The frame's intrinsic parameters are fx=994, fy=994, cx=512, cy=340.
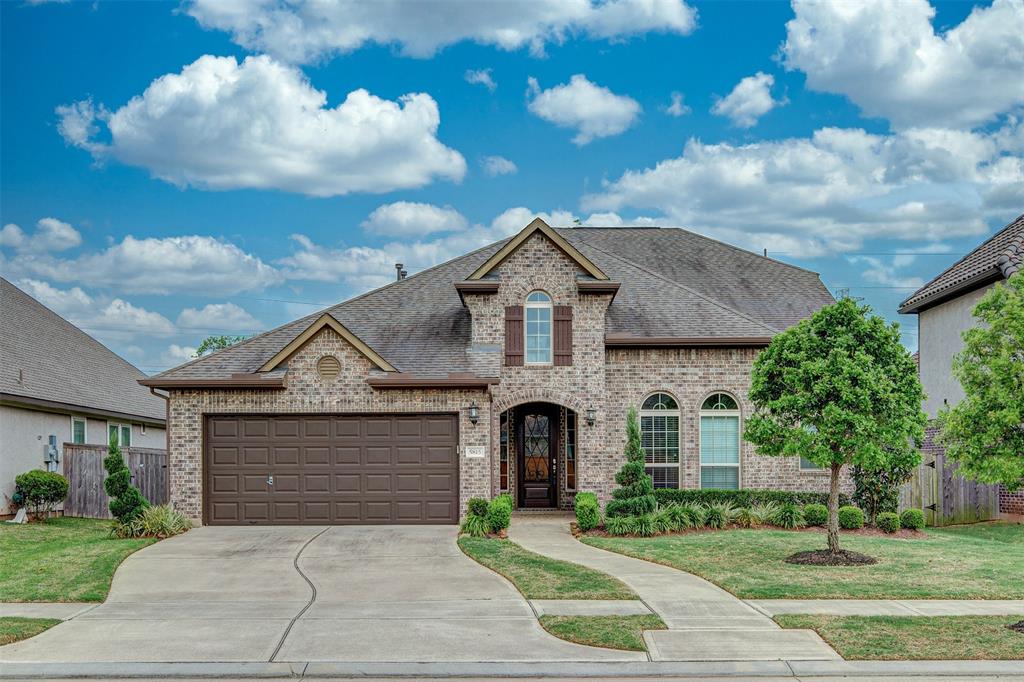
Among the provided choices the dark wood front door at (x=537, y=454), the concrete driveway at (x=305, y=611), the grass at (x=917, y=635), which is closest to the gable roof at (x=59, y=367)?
the concrete driveway at (x=305, y=611)

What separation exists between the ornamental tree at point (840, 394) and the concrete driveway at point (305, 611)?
5479mm

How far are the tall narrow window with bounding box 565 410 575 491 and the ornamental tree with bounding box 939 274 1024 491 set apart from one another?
12.1 metres

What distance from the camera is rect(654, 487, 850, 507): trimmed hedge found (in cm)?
2192

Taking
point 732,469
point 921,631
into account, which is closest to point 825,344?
point 921,631

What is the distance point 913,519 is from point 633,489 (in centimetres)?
573

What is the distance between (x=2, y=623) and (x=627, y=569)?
8.76 m

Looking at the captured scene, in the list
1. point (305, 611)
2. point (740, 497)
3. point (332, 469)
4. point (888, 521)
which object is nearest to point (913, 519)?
point (888, 521)

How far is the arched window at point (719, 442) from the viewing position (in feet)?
77.0

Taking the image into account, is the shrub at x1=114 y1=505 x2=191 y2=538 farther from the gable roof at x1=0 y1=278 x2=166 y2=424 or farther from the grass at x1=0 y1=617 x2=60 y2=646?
the grass at x1=0 y1=617 x2=60 y2=646

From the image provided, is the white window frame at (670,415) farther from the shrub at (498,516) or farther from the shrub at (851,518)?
the shrub at (498,516)

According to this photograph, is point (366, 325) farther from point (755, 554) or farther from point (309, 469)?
point (755, 554)

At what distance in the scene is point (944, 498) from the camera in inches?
876

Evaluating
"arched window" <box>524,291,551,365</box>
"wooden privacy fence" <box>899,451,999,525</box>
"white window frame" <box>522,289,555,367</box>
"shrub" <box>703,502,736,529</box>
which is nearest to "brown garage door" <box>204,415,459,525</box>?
"white window frame" <box>522,289,555,367</box>

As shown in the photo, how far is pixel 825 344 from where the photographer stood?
1628 cm
